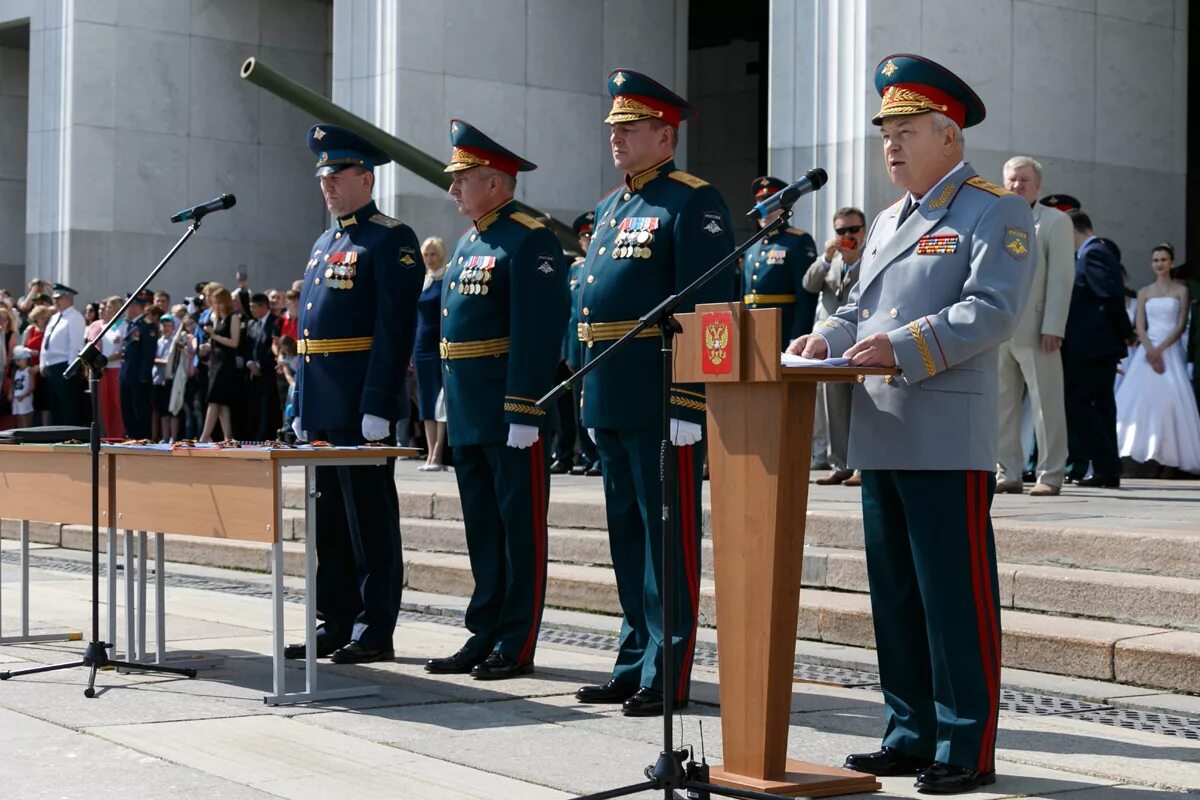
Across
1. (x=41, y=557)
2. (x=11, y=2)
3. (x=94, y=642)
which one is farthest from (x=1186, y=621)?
(x=11, y=2)

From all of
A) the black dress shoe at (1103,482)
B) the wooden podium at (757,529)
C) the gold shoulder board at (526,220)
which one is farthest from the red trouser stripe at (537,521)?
the black dress shoe at (1103,482)

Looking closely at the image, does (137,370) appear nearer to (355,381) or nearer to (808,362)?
(355,381)

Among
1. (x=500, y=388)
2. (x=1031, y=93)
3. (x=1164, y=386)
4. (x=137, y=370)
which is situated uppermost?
(x=1031, y=93)

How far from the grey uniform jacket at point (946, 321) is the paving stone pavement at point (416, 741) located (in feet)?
3.15

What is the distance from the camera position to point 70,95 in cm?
2244

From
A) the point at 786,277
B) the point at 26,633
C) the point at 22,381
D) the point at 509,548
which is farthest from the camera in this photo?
the point at 22,381

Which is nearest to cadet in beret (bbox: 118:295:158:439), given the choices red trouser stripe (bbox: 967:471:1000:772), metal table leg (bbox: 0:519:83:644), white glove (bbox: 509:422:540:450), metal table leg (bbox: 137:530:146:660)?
metal table leg (bbox: 0:519:83:644)

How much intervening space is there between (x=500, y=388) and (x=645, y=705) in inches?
61.8

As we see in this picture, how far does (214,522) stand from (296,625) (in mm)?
2327

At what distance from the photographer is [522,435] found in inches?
265

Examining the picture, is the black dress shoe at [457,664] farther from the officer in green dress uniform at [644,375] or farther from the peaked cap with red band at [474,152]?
the peaked cap with red band at [474,152]

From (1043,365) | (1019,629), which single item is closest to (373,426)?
(1019,629)

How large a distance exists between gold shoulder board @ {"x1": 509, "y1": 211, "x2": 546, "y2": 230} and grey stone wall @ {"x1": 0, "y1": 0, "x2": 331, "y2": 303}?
16.3 meters

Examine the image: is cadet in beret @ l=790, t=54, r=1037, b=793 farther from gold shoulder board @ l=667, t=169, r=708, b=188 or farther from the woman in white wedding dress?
the woman in white wedding dress
